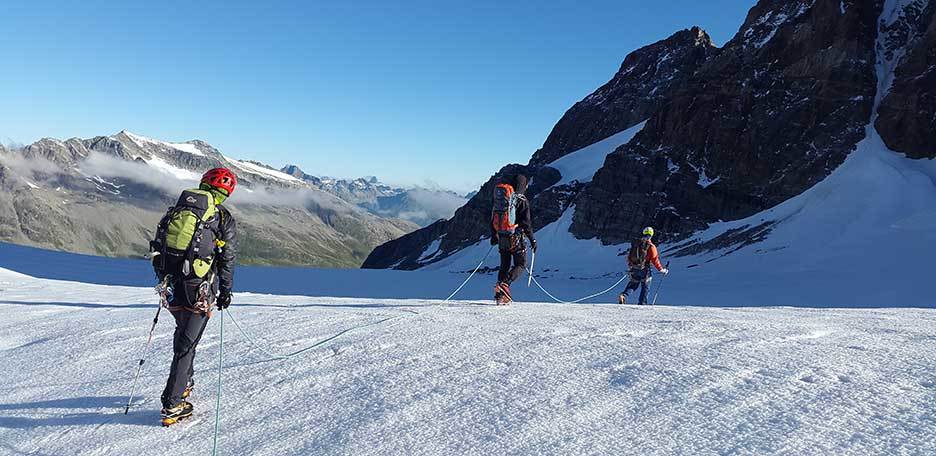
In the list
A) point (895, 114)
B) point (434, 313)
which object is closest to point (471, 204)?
point (895, 114)

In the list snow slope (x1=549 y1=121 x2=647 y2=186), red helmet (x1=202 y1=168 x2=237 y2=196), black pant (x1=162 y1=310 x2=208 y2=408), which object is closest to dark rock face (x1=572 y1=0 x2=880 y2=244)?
snow slope (x1=549 y1=121 x2=647 y2=186)

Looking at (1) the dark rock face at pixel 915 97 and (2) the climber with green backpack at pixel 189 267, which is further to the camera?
(1) the dark rock face at pixel 915 97

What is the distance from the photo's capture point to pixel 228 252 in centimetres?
600

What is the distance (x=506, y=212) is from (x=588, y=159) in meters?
99.5

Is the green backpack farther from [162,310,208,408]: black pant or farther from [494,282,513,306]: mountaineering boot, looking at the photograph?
[494,282,513,306]: mountaineering boot

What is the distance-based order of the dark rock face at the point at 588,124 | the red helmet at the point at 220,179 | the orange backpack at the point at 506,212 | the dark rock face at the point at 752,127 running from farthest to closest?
1. the dark rock face at the point at 588,124
2. the dark rock face at the point at 752,127
3. the orange backpack at the point at 506,212
4. the red helmet at the point at 220,179

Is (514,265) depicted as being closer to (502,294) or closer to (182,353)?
(502,294)

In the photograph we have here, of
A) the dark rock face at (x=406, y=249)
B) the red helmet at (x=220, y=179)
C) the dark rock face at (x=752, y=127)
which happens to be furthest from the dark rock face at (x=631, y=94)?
the red helmet at (x=220, y=179)

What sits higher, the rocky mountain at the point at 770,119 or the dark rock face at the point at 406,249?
the rocky mountain at the point at 770,119

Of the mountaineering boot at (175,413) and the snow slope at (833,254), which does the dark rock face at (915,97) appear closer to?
the snow slope at (833,254)

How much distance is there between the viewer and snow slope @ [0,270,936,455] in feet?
14.7

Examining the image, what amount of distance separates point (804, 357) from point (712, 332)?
58.2 inches

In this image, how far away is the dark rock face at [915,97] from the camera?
47844 millimetres

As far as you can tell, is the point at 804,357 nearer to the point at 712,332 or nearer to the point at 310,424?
the point at 712,332
